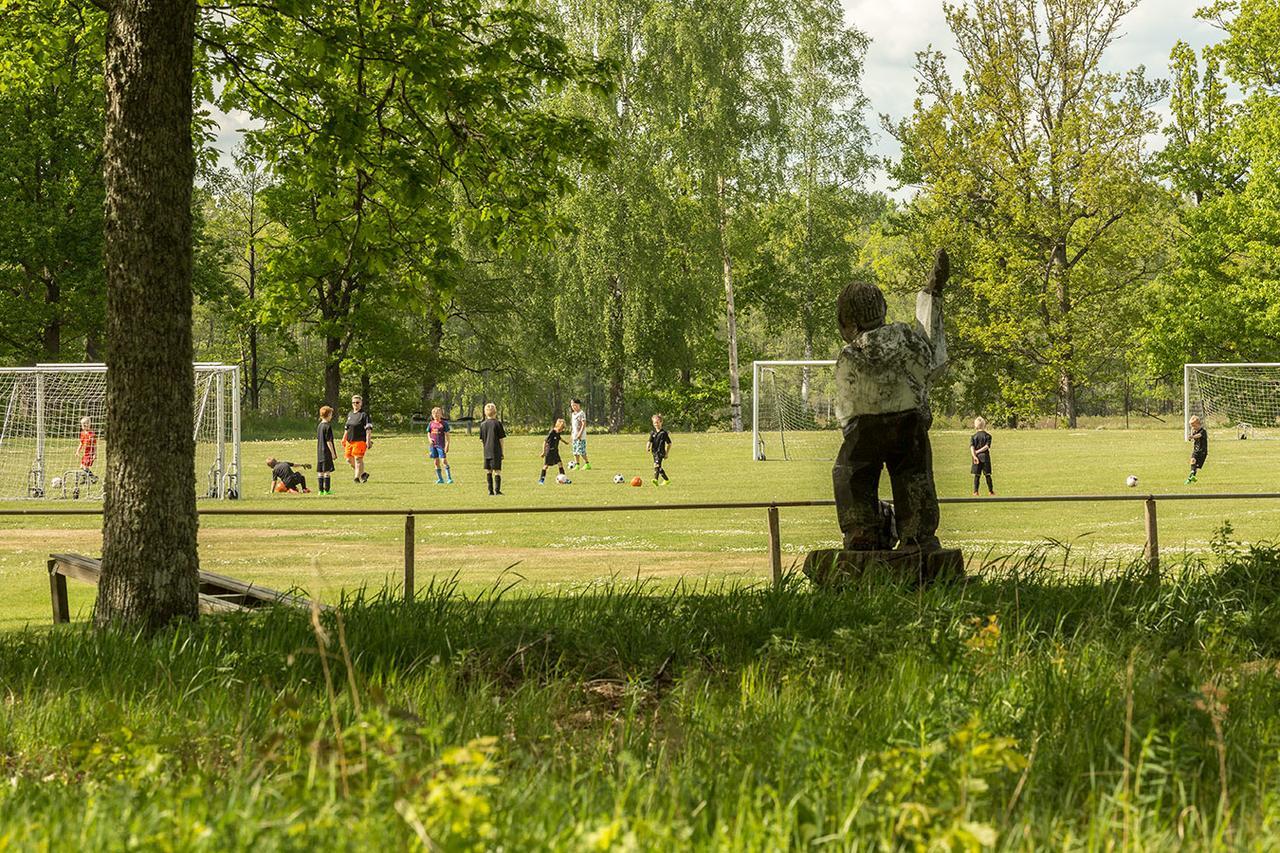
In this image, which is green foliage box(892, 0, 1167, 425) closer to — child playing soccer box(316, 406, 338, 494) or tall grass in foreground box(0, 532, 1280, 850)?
child playing soccer box(316, 406, 338, 494)

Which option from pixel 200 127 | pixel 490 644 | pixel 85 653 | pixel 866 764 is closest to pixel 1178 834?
pixel 866 764

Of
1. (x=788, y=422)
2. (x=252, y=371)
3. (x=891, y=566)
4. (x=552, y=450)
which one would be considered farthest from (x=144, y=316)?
(x=252, y=371)

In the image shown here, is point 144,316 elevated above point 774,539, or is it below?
above

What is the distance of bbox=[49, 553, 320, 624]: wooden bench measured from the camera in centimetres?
1018

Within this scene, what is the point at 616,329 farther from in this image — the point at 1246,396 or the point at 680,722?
the point at 680,722

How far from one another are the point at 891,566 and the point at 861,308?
5.39ft

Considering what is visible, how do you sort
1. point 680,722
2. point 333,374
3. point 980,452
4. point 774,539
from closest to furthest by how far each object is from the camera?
point 680,722, point 774,539, point 980,452, point 333,374

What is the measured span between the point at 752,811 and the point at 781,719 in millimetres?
1272

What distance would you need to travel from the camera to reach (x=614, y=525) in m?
21.8

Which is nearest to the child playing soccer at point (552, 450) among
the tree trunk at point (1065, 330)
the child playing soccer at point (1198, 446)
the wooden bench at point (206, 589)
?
the child playing soccer at point (1198, 446)

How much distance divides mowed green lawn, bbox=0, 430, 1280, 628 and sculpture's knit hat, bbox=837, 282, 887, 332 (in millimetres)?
1739

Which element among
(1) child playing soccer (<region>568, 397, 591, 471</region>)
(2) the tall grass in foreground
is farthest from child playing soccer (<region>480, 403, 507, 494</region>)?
(2) the tall grass in foreground

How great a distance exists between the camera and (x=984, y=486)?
30.0 m

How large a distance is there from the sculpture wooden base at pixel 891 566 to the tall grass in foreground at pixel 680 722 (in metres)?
0.31
